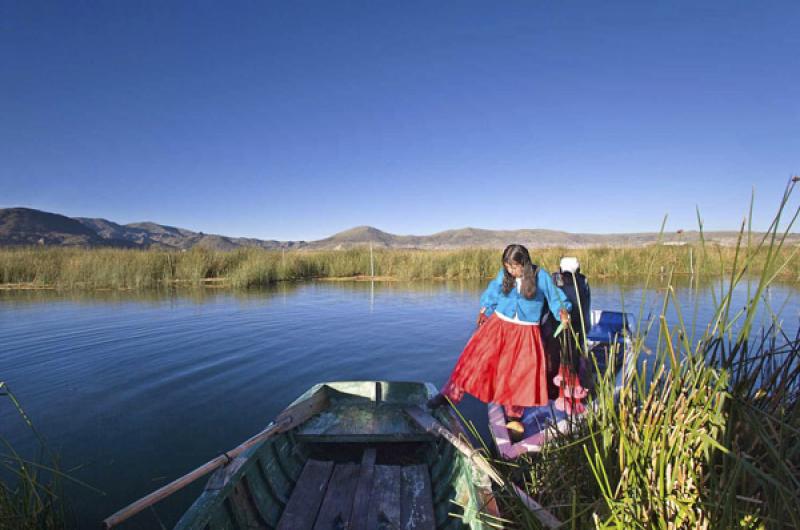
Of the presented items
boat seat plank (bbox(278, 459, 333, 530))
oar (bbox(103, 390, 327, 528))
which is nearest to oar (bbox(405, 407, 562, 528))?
boat seat plank (bbox(278, 459, 333, 530))

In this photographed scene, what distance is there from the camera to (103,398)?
5.99m

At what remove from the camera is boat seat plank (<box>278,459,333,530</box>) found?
285 cm

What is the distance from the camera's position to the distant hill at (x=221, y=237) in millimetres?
103062

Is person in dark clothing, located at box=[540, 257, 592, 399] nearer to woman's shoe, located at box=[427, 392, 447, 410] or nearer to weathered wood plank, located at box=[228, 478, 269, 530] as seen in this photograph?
woman's shoe, located at box=[427, 392, 447, 410]

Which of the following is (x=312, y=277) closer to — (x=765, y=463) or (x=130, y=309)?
(x=130, y=309)

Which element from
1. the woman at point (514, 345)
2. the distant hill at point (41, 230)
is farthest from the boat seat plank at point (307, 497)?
the distant hill at point (41, 230)

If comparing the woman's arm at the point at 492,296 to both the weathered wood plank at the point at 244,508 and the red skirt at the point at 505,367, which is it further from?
the weathered wood plank at the point at 244,508

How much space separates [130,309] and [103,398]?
27.4ft

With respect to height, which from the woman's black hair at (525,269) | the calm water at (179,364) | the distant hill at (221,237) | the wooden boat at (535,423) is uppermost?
the distant hill at (221,237)

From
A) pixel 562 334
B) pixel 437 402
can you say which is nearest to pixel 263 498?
pixel 437 402

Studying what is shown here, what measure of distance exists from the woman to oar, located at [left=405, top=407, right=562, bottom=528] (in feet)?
1.28

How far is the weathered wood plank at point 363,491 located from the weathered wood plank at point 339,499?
64 mm

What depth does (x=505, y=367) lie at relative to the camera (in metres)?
3.72

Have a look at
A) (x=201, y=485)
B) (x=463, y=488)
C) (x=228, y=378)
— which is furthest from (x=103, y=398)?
(x=463, y=488)
